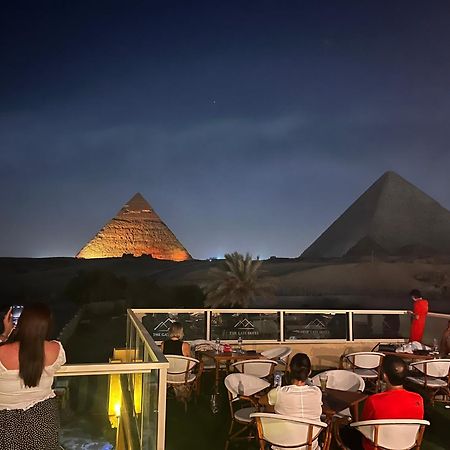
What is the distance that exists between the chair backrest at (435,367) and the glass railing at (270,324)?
2.20 m

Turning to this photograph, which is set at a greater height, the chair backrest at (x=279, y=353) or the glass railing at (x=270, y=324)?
the glass railing at (x=270, y=324)

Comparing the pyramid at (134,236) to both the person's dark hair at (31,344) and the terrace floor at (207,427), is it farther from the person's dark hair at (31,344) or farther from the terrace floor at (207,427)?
the person's dark hair at (31,344)

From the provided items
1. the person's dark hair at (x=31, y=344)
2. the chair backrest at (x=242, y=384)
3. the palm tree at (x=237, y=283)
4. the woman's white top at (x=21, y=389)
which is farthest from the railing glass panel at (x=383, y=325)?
the palm tree at (x=237, y=283)

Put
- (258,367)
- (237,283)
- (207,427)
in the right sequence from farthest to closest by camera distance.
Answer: (237,283) → (258,367) → (207,427)

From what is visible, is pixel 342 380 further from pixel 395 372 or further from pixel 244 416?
pixel 395 372

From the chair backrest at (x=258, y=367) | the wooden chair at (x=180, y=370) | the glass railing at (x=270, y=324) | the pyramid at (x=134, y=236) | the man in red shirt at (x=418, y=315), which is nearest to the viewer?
the chair backrest at (x=258, y=367)

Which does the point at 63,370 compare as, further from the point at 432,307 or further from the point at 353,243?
the point at 353,243

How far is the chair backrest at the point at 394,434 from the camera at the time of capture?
9.64 ft

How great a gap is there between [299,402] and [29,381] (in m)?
1.53

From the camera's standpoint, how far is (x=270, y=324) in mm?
7652

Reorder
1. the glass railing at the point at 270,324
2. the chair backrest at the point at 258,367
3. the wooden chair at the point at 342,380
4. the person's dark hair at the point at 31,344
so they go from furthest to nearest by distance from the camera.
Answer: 1. the glass railing at the point at 270,324
2. the chair backrest at the point at 258,367
3. the wooden chair at the point at 342,380
4. the person's dark hair at the point at 31,344

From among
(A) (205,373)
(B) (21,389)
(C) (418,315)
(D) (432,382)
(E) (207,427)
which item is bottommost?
(E) (207,427)

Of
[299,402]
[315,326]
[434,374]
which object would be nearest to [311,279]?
[315,326]

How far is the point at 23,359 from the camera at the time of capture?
251 cm
